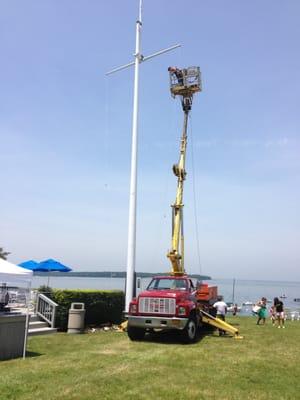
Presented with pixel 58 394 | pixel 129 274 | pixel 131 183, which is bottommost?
pixel 58 394

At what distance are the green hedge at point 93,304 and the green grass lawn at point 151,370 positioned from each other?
2158mm

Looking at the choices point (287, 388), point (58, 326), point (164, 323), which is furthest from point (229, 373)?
point (58, 326)

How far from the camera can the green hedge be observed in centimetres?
1733

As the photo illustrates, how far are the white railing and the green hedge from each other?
283mm

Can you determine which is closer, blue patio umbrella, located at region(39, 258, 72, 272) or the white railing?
the white railing

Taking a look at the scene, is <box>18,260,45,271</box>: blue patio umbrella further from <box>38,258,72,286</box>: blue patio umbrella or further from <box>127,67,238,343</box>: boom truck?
<box>127,67,238,343</box>: boom truck

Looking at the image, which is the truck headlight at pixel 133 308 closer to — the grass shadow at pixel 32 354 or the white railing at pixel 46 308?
the white railing at pixel 46 308

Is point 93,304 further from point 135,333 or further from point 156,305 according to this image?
point 156,305

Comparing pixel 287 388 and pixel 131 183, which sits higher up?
pixel 131 183

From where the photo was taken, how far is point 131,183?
19875 millimetres

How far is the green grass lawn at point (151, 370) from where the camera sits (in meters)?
8.15

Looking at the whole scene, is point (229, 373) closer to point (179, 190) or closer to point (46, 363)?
Answer: point (46, 363)

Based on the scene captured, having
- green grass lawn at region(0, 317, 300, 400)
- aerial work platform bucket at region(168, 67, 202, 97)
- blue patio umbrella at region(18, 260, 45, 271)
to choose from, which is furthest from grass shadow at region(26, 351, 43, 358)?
aerial work platform bucket at region(168, 67, 202, 97)

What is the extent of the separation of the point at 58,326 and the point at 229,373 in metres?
8.87
